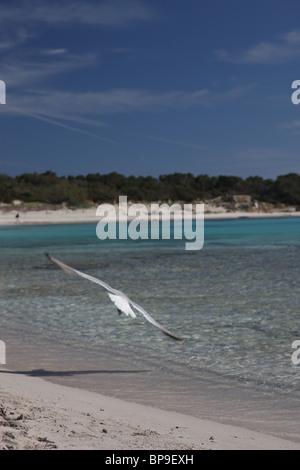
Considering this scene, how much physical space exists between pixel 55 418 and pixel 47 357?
10.2 ft

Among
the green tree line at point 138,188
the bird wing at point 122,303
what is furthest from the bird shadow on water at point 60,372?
the green tree line at point 138,188

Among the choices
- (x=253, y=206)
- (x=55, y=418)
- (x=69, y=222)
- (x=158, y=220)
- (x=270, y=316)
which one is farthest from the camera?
(x=253, y=206)

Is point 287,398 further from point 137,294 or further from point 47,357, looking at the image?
point 137,294

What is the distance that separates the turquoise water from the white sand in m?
1.84

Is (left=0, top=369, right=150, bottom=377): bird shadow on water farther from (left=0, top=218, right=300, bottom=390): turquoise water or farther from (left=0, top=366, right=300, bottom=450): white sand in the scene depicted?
(left=0, top=366, right=300, bottom=450): white sand

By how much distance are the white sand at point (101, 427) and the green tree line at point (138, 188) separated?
72.2 meters

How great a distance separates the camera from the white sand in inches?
154

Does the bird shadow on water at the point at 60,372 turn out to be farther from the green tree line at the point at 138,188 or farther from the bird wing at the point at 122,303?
the green tree line at the point at 138,188

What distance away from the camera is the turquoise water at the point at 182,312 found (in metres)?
7.55

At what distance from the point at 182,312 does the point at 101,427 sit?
6.43 meters

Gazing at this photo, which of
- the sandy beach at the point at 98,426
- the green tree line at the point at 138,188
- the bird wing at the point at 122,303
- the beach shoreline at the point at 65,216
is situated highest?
the green tree line at the point at 138,188

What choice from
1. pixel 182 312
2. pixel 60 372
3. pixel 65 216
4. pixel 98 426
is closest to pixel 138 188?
pixel 65 216

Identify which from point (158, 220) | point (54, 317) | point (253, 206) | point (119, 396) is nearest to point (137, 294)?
point (54, 317)

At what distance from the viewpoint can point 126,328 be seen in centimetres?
948
